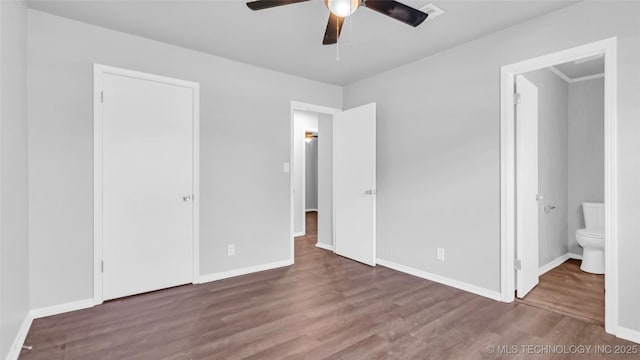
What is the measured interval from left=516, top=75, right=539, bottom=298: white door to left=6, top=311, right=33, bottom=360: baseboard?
383cm

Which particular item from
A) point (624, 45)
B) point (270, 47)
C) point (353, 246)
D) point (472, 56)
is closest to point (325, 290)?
point (353, 246)

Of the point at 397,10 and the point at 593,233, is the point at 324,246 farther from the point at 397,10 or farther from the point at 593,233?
the point at 397,10

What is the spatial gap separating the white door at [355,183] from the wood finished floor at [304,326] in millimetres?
867

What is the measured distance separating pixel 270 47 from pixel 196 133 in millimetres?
1189

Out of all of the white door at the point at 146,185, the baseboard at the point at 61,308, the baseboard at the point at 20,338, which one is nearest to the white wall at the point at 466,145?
the white door at the point at 146,185

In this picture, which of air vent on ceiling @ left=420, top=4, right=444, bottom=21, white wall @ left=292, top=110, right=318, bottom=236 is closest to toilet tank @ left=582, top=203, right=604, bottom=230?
air vent on ceiling @ left=420, top=4, right=444, bottom=21

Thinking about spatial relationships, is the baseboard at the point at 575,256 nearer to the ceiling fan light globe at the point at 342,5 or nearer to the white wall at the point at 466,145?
the white wall at the point at 466,145

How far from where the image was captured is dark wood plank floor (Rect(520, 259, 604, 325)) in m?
2.58

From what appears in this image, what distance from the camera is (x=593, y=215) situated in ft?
12.8

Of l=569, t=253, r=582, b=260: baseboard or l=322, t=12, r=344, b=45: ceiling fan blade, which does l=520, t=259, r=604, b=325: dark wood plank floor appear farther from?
l=322, t=12, r=344, b=45: ceiling fan blade

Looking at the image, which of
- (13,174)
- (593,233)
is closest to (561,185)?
(593,233)

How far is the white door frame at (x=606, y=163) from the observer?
2180 millimetres

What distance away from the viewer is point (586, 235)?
3.52 meters

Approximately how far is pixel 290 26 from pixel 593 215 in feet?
14.2
